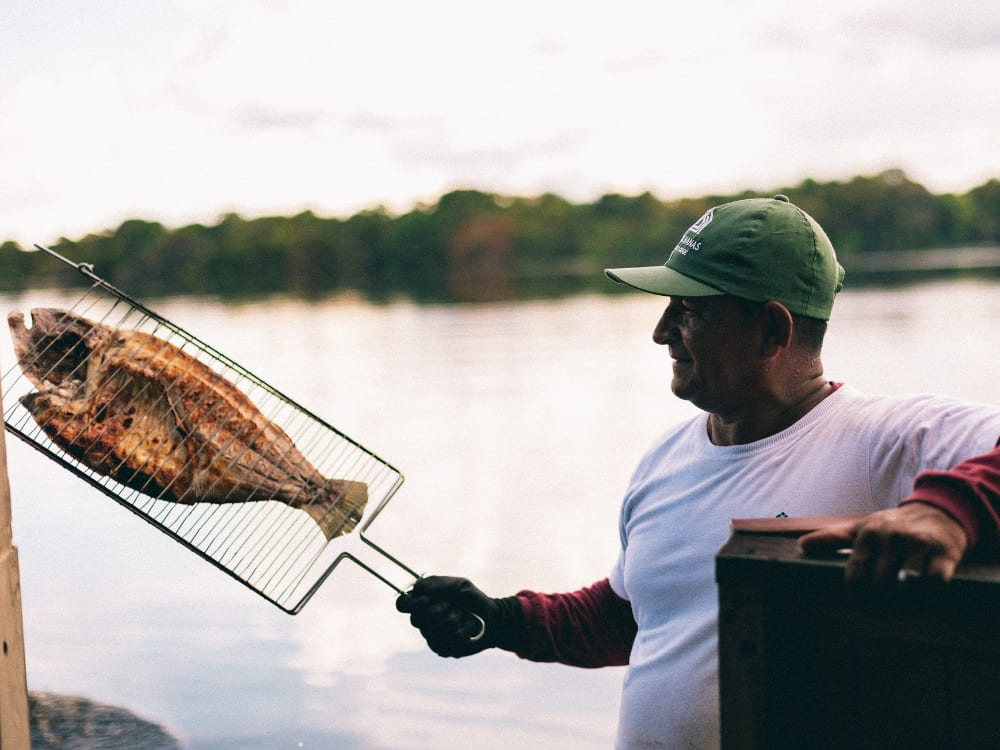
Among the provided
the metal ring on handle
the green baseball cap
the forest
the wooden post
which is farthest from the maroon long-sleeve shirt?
the forest

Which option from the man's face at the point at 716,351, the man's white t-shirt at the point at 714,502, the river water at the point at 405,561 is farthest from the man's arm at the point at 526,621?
the river water at the point at 405,561

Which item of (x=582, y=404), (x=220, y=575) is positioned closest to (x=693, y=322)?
(x=220, y=575)

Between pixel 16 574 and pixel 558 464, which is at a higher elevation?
pixel 16 574

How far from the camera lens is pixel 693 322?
Answer: 2871 millimetres

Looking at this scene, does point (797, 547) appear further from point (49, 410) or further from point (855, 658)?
point (49, 410)

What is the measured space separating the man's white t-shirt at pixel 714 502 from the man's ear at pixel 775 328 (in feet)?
0.59

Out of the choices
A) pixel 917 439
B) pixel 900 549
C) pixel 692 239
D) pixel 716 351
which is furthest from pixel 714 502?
pixel 900 549

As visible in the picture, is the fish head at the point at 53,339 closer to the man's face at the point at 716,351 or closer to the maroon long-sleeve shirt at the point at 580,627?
A: the maroon long-sleeve shirt at the point at 580,627

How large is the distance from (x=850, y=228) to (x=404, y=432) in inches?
3760

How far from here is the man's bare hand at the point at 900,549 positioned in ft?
5.57

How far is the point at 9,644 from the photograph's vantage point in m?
2.27

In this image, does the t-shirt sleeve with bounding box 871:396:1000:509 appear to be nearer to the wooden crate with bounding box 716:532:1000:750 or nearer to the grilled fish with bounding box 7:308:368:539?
the wooden crate with bounding box 716:532:1000:750

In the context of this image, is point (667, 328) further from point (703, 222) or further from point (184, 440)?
point (184, 440)

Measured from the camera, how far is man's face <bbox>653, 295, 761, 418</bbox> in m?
2.83
